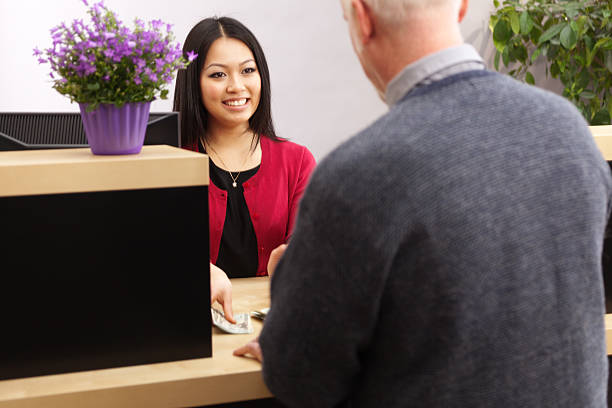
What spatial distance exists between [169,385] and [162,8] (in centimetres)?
288

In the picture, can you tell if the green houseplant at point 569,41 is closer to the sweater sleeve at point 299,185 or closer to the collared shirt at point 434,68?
the sweater sleeve at point 299,185

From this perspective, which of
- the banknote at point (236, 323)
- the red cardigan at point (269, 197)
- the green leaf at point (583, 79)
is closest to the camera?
the banknote at point (236, 323)

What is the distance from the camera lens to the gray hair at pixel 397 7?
85cm

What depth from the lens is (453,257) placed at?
79 centimetres

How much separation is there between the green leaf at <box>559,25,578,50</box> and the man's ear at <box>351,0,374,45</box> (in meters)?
3.01

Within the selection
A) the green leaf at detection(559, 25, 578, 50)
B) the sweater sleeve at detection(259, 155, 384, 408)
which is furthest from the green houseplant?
the sweater sleeve at detection(259, 155, 384, 408)

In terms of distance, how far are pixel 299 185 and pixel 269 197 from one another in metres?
0.15

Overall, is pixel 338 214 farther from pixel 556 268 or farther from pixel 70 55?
pixel 70 55

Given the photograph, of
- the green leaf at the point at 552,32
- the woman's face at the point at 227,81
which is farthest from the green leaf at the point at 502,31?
the woman's face at the point at 227,81

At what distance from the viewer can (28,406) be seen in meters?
1.19

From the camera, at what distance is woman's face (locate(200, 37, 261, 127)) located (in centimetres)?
230

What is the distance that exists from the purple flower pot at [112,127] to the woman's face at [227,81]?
0.98m

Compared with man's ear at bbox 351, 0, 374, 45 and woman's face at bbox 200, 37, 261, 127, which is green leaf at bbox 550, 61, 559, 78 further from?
man's ear at bbox 351, 0, 374, 45

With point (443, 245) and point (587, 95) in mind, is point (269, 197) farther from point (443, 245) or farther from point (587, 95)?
point (587, 95)
